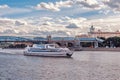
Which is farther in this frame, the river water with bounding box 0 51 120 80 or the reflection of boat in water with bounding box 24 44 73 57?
the reflection of boat in water with bounding box 24 44 73 57

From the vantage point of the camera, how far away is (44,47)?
11388 centimetres

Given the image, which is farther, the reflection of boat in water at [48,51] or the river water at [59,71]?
the reflection of boat in water at [48,51]

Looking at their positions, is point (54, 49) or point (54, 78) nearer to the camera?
point (54, 78)

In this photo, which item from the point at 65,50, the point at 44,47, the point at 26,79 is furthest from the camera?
the point at 44,47

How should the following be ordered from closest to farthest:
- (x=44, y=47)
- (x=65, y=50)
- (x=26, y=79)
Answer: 1. (x=26, y=79)
2. (x=65, y=50)
3. (x=44, y=47)

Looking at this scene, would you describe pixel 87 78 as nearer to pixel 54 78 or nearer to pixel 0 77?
pixel 54 78

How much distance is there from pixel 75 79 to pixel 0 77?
26.4ft

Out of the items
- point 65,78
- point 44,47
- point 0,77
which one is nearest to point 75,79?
point 65,78

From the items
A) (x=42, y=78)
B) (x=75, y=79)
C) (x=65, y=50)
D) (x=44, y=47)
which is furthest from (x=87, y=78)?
(x=44, y=47)

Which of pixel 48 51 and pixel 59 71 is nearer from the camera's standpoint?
pixel 59 71

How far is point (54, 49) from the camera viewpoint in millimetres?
109125

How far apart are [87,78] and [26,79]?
22.7ft

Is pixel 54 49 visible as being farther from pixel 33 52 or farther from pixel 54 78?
pixel 54 78

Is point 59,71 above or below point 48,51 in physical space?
below
